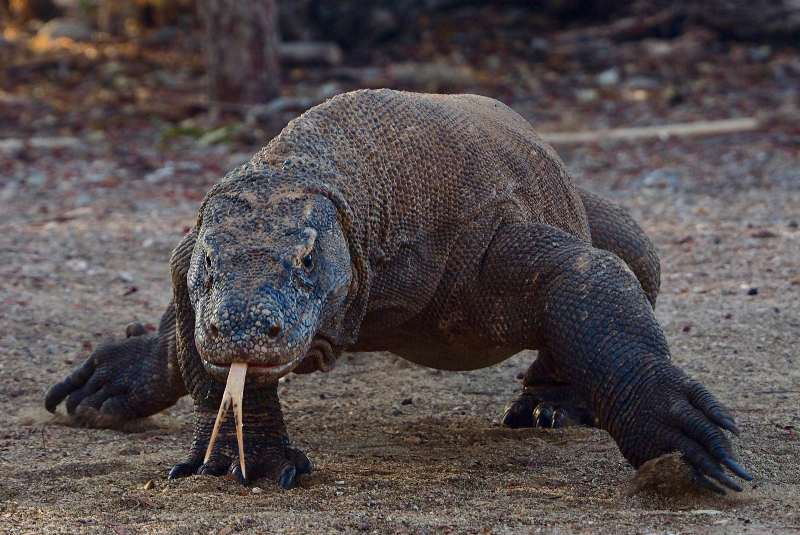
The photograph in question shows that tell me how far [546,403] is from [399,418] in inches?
22.5

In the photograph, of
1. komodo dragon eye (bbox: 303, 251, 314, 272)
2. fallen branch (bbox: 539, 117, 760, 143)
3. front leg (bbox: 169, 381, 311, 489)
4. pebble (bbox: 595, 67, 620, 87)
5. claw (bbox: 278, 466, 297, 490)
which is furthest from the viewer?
pebble (bbox: 595, 67, 620, 87)

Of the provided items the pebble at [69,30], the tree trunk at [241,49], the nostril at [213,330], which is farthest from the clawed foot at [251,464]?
the pebble at [69,30]

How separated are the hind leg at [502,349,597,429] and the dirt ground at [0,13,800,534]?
2.8 inches

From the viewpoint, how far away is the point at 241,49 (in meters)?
11.7

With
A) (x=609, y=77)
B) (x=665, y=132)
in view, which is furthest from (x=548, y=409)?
(x=609, y=77)

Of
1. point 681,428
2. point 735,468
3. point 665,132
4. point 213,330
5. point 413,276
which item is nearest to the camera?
point 213,330

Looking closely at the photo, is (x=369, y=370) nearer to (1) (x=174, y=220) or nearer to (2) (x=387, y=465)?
(2) (x=387, y=465)

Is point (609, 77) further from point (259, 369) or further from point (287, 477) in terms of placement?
point (259, 369)

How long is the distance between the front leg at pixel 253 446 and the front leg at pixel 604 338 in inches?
27.0

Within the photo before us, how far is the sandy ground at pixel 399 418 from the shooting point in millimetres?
2822

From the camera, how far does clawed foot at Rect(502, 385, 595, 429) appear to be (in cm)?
414

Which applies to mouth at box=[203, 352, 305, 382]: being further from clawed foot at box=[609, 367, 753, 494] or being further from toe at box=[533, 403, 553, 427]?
toe at box=[533, 403, 553, 427]

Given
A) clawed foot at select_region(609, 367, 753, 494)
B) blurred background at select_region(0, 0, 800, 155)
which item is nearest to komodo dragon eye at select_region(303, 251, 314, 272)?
clawed foot at select_region(609, 367, 753, 494)

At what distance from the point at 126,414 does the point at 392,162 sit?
1655 millimetres
